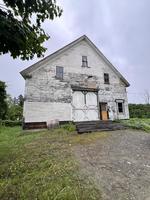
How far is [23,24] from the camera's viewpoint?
4590 millimetres

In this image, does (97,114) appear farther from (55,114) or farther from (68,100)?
(55,114)

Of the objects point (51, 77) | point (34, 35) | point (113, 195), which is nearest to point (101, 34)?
point (51, 77)

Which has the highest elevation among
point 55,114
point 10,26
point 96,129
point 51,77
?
point 51,77

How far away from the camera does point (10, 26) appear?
165 inches

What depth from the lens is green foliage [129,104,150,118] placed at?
888 inches

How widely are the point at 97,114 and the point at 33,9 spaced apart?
44.0ft

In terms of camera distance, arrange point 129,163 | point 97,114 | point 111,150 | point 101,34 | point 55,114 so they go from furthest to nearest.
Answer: point 101,34, point 97,114, point 55,114, point 111,150, point 129,163

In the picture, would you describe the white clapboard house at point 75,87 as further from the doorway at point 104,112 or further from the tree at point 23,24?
the tree at point 23,24

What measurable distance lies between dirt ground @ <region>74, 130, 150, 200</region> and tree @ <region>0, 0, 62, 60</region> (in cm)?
382

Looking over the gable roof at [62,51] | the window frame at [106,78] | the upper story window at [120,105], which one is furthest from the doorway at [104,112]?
the gable roof at [62,51]

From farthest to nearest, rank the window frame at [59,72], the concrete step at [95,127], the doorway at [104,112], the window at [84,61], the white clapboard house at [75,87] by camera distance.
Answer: the window at [84,61], the doorway at [104,112], the window frame at [59,72], the white clapboard house at [75,87], the concrete step at [95,127]

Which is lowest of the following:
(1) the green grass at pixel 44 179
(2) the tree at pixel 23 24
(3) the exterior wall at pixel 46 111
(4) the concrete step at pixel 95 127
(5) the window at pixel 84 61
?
(1) the green grass at pixel 44 179

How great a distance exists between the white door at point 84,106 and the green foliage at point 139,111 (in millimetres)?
7882

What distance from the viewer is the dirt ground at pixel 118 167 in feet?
12.4
